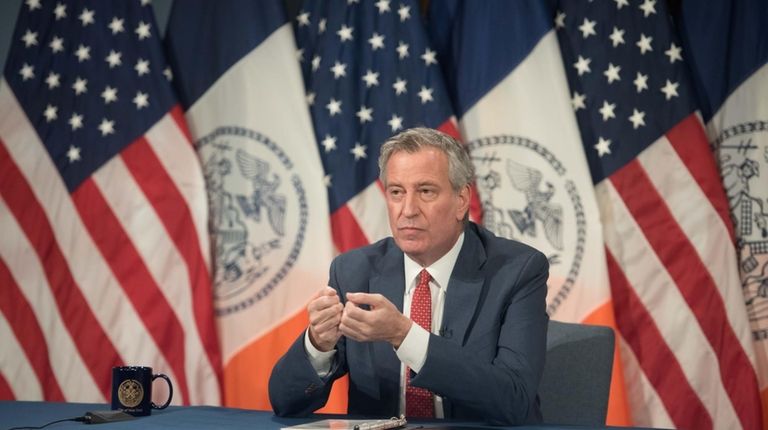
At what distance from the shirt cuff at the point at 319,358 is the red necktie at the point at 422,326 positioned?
Result: 23cm

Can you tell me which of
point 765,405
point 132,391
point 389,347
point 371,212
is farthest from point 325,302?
point 765,405

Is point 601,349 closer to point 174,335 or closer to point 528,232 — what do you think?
point 528,232

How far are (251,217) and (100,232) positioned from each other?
747 mm

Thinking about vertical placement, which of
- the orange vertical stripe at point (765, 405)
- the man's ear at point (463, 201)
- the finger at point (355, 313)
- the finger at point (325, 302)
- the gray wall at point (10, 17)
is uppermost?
the gray wall at point (10, 17)

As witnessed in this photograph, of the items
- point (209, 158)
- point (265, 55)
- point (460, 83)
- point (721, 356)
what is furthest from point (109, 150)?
point (721, 356)

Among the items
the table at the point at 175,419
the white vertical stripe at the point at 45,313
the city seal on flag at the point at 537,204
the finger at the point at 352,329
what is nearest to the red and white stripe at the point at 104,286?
the white vertical stripe at the point at 45,313

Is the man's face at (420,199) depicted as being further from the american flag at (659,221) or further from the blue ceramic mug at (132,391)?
the american flag at (659,221)

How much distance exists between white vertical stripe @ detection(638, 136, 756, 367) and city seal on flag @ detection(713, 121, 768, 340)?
0.09 m

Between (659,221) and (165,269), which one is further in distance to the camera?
(165,269)

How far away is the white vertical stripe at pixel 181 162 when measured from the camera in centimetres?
427

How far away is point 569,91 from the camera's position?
13.9 feet

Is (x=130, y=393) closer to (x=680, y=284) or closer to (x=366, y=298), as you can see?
Answer: (x=366, y=298)

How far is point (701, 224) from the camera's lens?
408 centimetres

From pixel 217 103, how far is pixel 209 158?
11.3 inches
